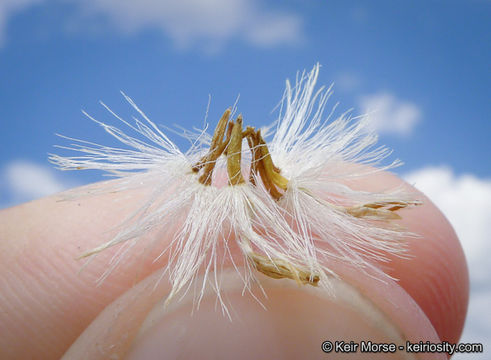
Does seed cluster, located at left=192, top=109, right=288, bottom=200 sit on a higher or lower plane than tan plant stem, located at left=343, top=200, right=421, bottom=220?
higher

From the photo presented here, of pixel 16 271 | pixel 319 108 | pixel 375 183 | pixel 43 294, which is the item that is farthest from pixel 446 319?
pixel 16 271

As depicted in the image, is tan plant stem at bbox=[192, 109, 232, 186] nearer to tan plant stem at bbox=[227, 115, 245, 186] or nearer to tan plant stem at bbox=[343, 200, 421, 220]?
tan plant stem at bbox=[227, 115, 245, 186]

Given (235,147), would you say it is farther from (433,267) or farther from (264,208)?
(433,267)

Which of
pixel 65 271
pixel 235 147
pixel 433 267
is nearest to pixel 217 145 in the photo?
pixel 235 147

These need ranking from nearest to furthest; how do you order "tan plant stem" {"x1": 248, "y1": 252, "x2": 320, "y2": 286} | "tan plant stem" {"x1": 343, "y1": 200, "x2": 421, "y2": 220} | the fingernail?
"tan plant stem" {"x1": 248, "y1": 252, "x2": 320, "y2": 286} → the fingernail → "tan plant stem" {"x1": 343, "y1": 200, "x2": 421, "y2": 220}

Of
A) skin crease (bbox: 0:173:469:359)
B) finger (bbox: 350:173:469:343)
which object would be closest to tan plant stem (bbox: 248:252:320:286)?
skin crease (bbox: 0:173:469:359)

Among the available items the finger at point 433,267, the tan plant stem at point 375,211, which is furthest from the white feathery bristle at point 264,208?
the finger at point 433,267
